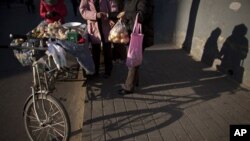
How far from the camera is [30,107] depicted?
150 inches

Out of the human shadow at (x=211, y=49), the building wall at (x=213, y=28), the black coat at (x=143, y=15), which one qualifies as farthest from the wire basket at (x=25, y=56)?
the human shadow at (x=211, y=49)

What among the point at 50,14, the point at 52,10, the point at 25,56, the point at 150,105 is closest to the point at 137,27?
the point at 150,105

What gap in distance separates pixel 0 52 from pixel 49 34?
17.5ft

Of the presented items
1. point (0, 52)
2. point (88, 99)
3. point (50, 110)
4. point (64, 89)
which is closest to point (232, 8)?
A: point (88, 99)

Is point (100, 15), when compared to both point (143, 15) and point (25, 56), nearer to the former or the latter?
point (143, 15)

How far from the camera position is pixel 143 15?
4.75 meters

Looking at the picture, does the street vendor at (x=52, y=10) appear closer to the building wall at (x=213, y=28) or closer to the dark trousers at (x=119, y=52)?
the dark trousers at (x=119, y=52)

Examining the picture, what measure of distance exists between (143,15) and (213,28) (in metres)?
2.74

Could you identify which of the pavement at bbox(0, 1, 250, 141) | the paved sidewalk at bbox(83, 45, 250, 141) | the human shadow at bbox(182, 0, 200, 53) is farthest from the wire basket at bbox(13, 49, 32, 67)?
the human shadow at bbox(182, 0, 200, 53)

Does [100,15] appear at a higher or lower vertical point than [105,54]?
higher

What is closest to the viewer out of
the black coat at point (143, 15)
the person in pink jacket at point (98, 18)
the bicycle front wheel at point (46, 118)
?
the bicycle front wheel at point (46, 118)

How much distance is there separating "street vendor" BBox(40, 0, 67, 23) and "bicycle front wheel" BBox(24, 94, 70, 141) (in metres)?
2.43

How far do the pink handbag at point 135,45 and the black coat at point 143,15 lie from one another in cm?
11

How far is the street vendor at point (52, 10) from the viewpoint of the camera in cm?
590
